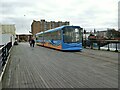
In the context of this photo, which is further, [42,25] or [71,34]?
[42,25]

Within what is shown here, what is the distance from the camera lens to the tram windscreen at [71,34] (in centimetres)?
2909

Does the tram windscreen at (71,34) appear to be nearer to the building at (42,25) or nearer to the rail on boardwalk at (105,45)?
the rail on boardwalk at (105,45)

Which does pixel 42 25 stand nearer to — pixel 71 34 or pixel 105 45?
pixel 105 45

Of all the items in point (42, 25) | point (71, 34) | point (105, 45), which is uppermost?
point (42, 25)

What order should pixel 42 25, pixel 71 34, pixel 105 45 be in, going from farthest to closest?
pixel 42 25, pixel 105 45, pixel 71 34

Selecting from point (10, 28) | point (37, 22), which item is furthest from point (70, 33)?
point (37, 22)

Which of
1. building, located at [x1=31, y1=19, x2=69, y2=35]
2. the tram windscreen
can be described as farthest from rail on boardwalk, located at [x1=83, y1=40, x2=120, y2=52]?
building, located at [x1=31, y1=19, x2=69, y2=35]

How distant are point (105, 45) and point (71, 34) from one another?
219 inches

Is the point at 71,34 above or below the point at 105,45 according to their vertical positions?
above

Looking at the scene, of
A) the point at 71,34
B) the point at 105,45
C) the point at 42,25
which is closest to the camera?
the point at 71,34

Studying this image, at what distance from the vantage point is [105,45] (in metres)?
31.8

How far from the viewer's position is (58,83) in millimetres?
8656

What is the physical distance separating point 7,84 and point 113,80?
13.4 feet

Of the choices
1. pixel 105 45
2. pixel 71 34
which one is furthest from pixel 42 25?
pixel 71 34
